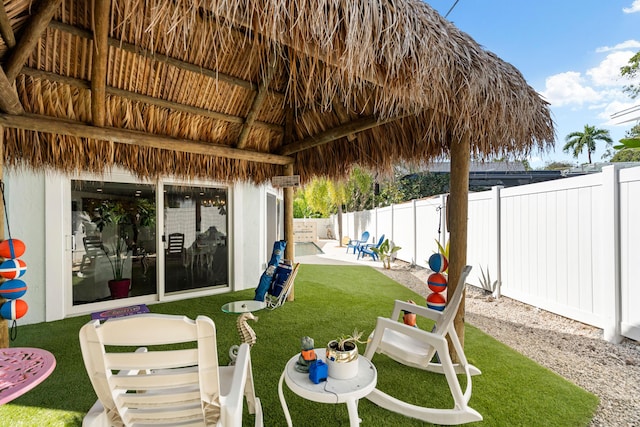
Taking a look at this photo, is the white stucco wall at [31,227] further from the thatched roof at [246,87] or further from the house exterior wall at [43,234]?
the thatched roof at [246,87]

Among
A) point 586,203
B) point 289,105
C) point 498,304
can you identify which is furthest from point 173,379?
point 498,304

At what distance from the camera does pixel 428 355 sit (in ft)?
7.50

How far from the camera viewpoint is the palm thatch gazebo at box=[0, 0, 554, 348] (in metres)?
1.83

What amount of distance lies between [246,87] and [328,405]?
3.70 meters

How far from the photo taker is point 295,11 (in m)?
1.64

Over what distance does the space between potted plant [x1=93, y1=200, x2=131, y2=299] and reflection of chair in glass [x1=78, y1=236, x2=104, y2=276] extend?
0.07 metres

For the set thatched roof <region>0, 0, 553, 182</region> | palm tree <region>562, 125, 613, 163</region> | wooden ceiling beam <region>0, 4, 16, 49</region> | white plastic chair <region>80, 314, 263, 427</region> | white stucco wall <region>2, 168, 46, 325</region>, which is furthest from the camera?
palm tree <region>562, 125, 613, 163</region>

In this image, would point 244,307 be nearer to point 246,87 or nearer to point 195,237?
point 195,237

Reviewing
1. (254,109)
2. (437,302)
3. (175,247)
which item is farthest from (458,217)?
(175,247)

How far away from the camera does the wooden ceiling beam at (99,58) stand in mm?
2201

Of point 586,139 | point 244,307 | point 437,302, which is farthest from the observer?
point 586,139

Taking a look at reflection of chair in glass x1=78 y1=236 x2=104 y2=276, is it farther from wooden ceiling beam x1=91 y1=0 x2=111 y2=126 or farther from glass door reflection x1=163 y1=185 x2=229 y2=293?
wooden ceiling beam x1=91 y1=0 x2=111 y2=126

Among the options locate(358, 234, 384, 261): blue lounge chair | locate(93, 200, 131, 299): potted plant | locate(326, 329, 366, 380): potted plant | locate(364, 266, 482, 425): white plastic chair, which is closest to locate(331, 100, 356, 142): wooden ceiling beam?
locate(364, 266, 482, 425): white plastic chair

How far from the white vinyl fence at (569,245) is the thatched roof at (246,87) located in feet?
3.26
